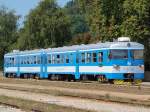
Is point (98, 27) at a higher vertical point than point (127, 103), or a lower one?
higher

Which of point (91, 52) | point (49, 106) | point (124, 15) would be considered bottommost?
point (49, 106)

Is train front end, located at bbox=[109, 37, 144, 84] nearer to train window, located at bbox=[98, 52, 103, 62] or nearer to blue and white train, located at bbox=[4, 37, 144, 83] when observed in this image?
blue and white train, located at bbox=[4, 37, 144, 83]

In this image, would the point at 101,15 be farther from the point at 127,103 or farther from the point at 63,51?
the point at 127,103

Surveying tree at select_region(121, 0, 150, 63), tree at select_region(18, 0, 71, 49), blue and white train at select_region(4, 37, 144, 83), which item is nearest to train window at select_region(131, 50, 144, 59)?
blue and white train at select_region(4, 37, 144, 83)

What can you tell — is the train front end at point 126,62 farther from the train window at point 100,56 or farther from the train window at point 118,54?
the train window at point 100,56

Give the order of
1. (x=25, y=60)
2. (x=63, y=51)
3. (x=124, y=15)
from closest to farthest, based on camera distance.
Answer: (x=63, y=51) → (x=124, y=15) → (x=25, y=60)

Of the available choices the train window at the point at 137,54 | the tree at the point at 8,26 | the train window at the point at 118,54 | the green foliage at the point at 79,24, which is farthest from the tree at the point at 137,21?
the tree at the point at 8,26

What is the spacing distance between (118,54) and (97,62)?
1819 millimetres

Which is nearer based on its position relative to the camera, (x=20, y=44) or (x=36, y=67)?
(x=36, y=67)

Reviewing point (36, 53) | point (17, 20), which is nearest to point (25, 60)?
point (36, 53)

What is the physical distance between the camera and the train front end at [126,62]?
39719mm

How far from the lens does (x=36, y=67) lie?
178 feet

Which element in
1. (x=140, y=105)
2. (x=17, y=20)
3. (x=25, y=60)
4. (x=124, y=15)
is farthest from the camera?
(x=17, y=20)

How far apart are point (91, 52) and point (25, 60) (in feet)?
55.4
